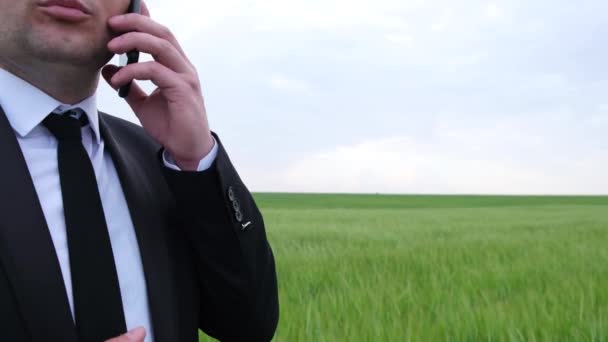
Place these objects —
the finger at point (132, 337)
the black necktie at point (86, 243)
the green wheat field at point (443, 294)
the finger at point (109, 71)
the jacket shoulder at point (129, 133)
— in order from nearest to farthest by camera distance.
→ the finger at point (132, 337) → the black necktie at point (86, 243) → the finger at point (109, 71) → the jacket shoulder at point (129, 133) → the green wheat field at point (443, 294)

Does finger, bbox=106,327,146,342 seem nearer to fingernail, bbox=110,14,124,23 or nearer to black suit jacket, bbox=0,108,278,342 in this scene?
black suit jacket, bbox=0,108,278,342

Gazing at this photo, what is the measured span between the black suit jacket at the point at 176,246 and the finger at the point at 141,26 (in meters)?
0.25

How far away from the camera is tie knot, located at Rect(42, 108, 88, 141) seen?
49.0 inches

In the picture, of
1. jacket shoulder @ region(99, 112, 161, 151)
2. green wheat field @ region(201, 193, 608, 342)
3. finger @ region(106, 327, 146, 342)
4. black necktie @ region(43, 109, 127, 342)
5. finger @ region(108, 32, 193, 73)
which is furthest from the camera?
green wheat field @ region(201, 193, 608, 342)

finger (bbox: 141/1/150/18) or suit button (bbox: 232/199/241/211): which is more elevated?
finger (bbox: 141/1/150/18)

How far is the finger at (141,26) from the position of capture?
128cm

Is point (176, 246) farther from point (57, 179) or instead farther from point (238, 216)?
point (57, 179)

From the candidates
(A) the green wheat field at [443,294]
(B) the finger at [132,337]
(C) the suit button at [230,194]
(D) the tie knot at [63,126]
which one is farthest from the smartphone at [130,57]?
(A) the green wheat field at [443,294]

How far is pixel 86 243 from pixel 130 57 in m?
0.39

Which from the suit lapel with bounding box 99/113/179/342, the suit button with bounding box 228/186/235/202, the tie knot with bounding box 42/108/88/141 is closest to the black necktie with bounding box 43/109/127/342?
the tie knot with bounding box 42/108/88/141

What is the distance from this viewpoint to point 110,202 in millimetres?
1345

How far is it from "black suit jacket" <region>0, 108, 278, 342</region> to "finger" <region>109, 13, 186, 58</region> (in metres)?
0.25

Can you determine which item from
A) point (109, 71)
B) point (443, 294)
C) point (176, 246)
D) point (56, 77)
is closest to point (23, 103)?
point (56, 77)

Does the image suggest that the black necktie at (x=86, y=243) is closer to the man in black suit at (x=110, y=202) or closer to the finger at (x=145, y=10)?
the man in black suit at (x=110, y=202)
